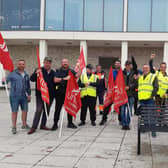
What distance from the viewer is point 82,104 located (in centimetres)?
820

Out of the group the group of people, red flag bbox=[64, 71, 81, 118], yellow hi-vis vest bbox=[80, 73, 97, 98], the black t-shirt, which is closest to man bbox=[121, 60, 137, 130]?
the group of people

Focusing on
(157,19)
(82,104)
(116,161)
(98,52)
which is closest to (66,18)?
(98,52)

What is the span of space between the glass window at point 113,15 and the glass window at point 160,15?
8.91ft

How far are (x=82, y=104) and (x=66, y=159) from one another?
364 centimetres

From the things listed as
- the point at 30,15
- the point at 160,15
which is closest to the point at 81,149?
the point at 160,15

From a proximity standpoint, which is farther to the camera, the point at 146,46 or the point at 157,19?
the point at 146,46

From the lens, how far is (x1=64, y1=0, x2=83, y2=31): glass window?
23.2 meters

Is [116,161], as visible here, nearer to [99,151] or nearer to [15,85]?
[99,151]

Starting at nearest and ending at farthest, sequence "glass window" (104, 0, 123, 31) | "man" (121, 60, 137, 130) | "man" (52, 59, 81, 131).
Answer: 1. "man" (52, 59, 81, 131)
2. "man" (121, 60, 137, 130)
3. "glass window" (104, 0, 123, 31)

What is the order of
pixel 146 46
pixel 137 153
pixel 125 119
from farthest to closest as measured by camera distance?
pixel 146 46, pixel 125 119, pixel 137 153

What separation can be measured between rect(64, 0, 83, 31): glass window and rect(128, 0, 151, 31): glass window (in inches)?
163

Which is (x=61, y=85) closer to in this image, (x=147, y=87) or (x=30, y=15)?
(x=147, y=87)

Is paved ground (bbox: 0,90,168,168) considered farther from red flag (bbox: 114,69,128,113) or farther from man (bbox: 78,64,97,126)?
man (bbox: 78,64,97,126)

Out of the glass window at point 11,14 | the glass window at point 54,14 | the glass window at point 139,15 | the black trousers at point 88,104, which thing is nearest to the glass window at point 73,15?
the glass window at point 54,14
